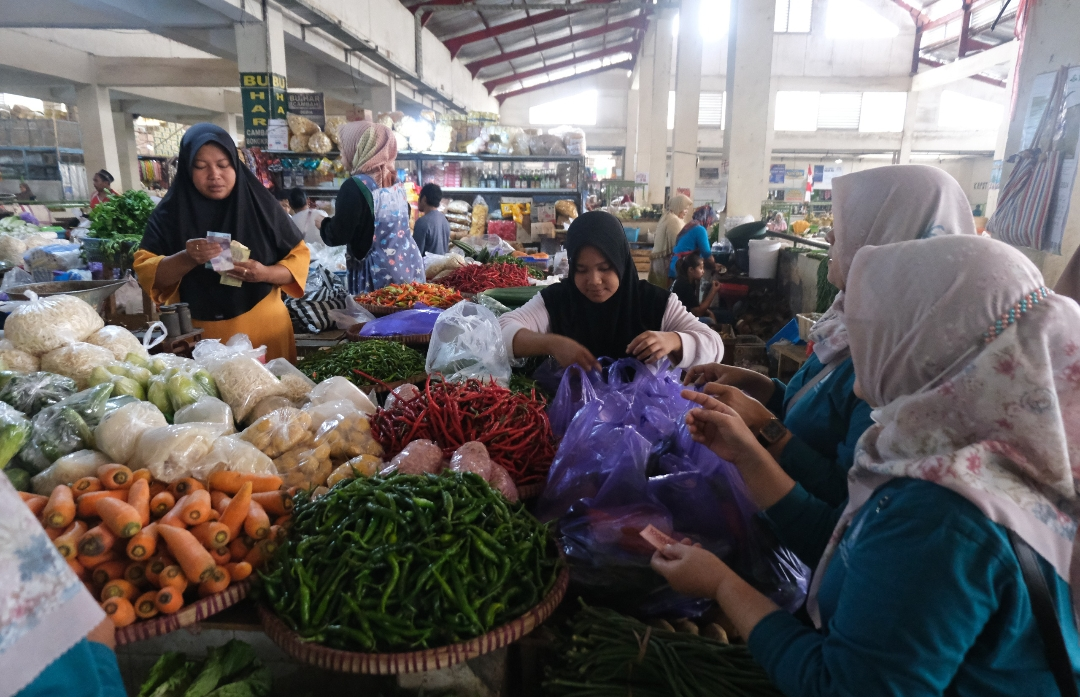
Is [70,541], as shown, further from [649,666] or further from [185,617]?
[649,666]

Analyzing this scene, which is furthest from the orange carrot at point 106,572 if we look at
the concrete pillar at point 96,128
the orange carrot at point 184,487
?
the concrete pillar at point 96,128

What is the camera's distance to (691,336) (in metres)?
2.78

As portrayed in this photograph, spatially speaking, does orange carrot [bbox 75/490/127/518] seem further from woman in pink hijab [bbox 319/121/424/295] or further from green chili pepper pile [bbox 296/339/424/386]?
woman in pink hijab [bbox 319/121/424/295]

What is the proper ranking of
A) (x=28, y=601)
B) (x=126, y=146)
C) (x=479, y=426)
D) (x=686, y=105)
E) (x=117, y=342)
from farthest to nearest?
(x=126, y=146) → (x=686, y=105) → (x=117, y=342) → (x=479, y=426) → (x=28, y=601)

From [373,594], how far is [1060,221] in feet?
15.7

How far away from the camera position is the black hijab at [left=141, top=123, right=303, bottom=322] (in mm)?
2998

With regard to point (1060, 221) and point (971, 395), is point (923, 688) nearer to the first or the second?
point (971, 395)

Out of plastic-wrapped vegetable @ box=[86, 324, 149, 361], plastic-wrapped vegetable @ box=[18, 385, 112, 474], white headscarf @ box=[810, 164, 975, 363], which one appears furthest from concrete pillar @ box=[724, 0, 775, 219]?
plastic-wrapped vegetable @ box=[18, 385, 112, 474]

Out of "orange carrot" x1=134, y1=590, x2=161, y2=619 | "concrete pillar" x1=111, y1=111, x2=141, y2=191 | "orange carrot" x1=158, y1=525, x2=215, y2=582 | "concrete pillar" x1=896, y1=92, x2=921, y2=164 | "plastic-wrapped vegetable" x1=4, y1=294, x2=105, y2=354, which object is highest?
"concrete pillar" x1=896, y1=92, x2=921, y2=164

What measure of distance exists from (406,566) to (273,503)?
50 centimetres

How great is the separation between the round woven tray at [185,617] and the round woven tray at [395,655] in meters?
0.15

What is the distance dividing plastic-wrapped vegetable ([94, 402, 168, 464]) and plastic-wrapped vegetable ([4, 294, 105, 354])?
0.68m

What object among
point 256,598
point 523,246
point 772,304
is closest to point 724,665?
point 256,598

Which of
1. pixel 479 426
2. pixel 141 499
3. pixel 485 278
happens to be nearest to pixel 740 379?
pixel 479 426
